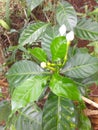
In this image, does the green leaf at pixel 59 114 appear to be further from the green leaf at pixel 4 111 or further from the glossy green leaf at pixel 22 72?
the green leaf at pixel 4 111

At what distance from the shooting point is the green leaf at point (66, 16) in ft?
2.96

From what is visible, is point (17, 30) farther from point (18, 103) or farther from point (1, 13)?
point (18, 103)

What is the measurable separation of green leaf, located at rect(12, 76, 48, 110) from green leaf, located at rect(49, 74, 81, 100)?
27 mm

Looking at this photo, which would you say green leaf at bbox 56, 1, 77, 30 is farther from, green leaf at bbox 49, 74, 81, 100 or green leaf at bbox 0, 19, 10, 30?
green leaf at bbox 0, 19, 10, 30

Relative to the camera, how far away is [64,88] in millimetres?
616

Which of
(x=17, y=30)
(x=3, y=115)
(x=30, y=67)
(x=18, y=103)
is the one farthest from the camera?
(x=17, y=30)

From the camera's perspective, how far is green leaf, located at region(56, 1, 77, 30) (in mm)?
902

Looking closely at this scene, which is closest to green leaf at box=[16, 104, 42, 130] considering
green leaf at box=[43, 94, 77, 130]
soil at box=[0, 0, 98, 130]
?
green leaf at box=[43, 94, 77, 130]

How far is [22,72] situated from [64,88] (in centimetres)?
14

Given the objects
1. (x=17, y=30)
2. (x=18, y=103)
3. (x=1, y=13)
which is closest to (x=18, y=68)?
(x=18, y=103)

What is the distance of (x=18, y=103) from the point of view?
61cm

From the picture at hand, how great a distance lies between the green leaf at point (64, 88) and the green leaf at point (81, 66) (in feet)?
0.14

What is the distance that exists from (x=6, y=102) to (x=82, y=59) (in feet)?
0.99

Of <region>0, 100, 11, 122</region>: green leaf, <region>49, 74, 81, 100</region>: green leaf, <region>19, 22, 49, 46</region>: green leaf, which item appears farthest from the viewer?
<region>19, 22, 49, 46</region>: green leaf
